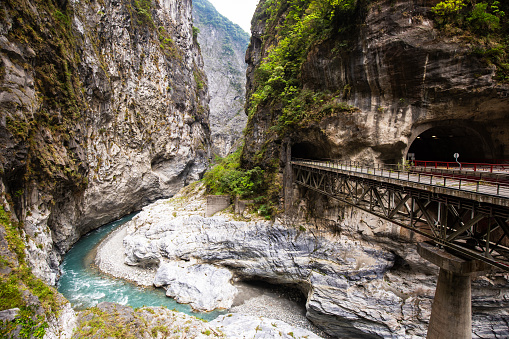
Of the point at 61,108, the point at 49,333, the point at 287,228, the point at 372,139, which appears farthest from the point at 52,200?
the point at 372,139

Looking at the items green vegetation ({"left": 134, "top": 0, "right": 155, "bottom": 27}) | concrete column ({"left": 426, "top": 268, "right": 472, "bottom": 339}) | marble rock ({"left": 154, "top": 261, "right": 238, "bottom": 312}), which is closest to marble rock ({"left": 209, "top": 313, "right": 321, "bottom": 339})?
marble rock ({"left": 154, "top": 261, "right": 238, "bottom": 312})

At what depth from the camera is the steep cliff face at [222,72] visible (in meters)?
63.2

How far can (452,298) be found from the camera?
810 centimetres

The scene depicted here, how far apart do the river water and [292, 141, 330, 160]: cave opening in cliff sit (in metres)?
12.8

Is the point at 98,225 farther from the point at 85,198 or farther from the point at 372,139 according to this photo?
the point at 372,139

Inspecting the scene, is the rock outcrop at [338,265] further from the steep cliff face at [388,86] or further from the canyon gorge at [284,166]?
the steep cliff face at [388,86]

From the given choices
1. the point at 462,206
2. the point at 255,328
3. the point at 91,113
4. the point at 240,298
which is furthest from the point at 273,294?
the point at 91,113

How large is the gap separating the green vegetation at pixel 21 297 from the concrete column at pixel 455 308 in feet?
43.9

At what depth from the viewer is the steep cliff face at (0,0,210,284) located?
11445 millimetres

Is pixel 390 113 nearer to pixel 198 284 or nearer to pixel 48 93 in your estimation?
pixel 198 284

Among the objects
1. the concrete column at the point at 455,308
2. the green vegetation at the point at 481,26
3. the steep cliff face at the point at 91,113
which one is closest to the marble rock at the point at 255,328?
the concrete column at the point at 455,308

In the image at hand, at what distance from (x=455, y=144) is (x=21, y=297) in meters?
23.0

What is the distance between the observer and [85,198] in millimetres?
21328

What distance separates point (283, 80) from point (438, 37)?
9457 millimetres
